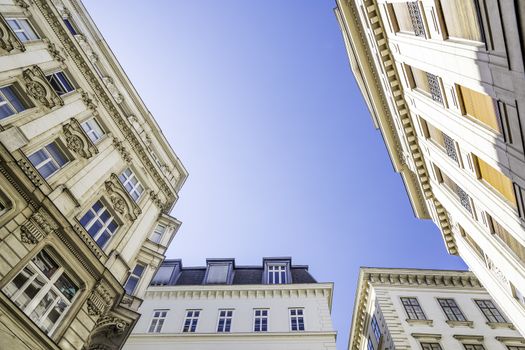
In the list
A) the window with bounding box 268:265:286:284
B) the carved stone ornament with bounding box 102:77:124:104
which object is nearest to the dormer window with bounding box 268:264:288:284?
the window with bounding box 268:265:286:284

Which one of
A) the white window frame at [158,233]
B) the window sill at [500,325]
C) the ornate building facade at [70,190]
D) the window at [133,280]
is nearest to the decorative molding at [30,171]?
the ornate building facade at [70,190]

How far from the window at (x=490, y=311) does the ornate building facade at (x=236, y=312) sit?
468 inches

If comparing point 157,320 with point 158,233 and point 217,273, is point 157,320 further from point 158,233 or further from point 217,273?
point 158,233

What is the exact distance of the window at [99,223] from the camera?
1683 centimetres

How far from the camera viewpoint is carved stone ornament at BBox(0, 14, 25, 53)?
1521 cm

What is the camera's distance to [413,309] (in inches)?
989

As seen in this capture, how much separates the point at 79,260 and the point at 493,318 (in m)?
28.9

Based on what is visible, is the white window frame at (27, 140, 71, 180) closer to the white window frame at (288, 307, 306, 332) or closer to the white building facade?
the white window frame at (288, 307, 306, 332)

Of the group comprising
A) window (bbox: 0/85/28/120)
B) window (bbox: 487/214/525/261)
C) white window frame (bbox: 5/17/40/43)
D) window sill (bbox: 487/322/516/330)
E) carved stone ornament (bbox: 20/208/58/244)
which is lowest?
carved stone ornament (bbox: 20/208/58/244)

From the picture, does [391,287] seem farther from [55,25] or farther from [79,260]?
[55,25]

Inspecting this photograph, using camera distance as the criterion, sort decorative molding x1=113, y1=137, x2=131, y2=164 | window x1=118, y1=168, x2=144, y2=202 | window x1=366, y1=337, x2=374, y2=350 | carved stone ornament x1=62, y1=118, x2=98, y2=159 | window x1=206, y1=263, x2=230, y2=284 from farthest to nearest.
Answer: window x1=206, y1=263, x2=230, y2=284, window x1=366, y1=337, x2=374, y2=350, decorative molding x1=113, y1=137, x2=131, y2=164, window x1=118, y1=168, x2=144, y2=202, carved stone ornament x1=62, y1=118, x2=98, y2=159

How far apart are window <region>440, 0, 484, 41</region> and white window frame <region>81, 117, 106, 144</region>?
63.2 feet

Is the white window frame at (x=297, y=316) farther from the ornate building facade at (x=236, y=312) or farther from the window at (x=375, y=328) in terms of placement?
the window at (x=375, y=328)

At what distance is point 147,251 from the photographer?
67.8ft
